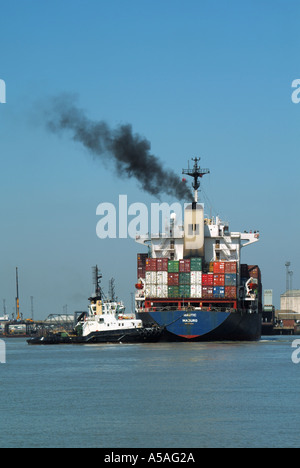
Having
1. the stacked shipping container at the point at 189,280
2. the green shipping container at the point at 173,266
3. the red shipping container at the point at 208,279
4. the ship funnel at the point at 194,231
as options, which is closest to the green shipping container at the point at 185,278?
the stacked shipping container at the point at 189,280

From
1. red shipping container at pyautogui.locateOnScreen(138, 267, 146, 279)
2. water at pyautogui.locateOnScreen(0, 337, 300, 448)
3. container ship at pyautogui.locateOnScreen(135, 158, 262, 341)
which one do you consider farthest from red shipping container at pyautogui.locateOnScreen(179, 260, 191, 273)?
water at pyautogui.locateOnScreen(0, 337, 300, 448)

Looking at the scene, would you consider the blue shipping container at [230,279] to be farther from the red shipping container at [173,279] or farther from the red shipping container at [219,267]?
the red shipping container at [173,279]

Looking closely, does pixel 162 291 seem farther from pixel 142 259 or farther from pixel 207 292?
pixel 142 259

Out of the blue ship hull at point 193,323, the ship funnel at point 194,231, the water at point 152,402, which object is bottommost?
the water at point 152,402

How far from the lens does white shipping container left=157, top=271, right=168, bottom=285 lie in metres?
94.2

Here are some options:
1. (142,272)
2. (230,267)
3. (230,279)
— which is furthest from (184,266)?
(142,272)

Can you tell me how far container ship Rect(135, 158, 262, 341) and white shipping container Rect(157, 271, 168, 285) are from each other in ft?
0.11

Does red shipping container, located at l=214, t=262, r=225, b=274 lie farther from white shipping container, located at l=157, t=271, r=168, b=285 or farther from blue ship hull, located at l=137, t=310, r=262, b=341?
white shipping container, located at l=157, t=271, r=168, b=285

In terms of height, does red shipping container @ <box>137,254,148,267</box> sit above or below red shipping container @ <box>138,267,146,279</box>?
above

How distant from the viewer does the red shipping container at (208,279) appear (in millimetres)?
92562

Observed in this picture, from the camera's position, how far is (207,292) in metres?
92.1

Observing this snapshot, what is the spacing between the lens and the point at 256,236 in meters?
107
